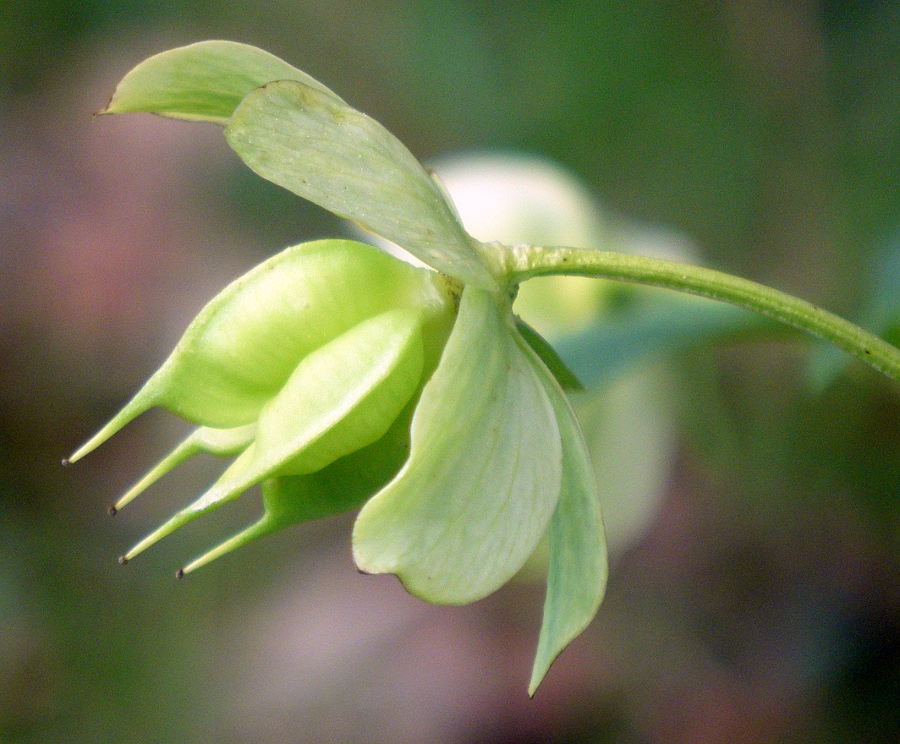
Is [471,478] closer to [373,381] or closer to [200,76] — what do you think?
[373,381]

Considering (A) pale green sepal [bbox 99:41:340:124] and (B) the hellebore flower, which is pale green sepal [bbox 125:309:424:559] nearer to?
(B) the hellebore flower

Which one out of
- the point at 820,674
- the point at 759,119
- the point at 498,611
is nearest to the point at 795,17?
the point at 759,119

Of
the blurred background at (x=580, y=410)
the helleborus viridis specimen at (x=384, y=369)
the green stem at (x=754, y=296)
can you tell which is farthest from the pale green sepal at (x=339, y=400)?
the blurred background at (x=580, y=410)

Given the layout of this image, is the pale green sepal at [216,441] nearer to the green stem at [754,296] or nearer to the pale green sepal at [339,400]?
the pale green sepal at [339,400]

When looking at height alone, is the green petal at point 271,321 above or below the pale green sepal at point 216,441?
above

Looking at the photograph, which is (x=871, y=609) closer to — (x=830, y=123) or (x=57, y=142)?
(x=830, y=123)

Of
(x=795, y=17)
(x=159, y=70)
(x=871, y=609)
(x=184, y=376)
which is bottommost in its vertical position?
(x=871, y=609)
